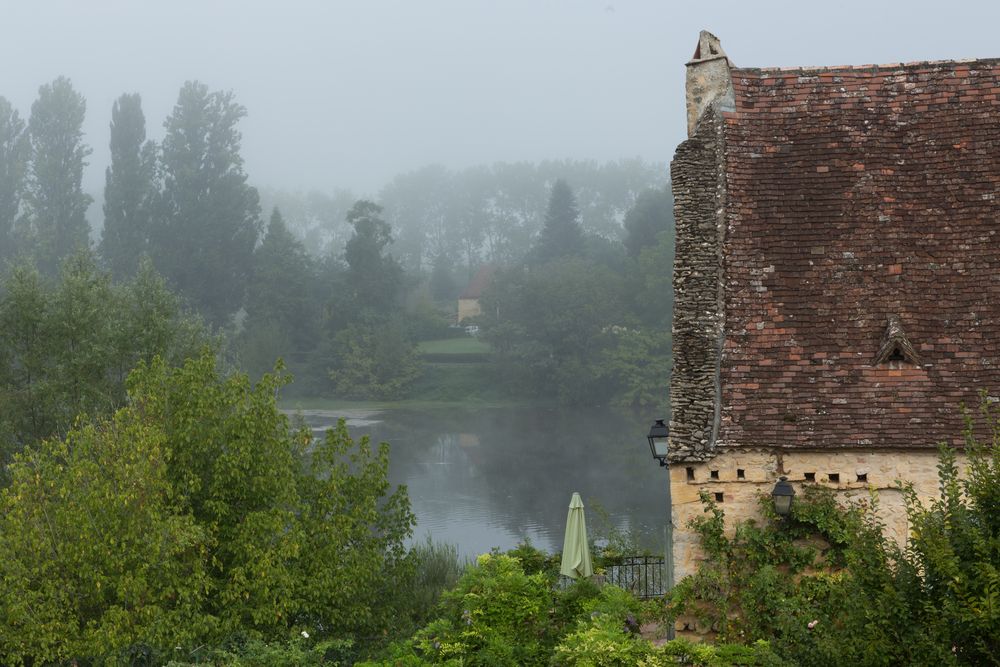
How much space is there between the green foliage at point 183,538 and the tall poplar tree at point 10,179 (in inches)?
2172

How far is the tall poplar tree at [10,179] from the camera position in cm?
6303

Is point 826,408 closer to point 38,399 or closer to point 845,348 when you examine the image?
point 845,348

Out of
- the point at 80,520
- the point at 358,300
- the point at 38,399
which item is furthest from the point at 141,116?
the point at 80,520

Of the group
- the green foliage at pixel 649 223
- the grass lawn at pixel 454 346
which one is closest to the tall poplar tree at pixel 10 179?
the grass lawn at pixel 454 346

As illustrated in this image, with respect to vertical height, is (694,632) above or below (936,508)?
below

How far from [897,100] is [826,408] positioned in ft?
15.1

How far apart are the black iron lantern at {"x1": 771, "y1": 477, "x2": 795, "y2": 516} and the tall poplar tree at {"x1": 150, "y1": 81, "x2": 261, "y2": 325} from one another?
2235 inches

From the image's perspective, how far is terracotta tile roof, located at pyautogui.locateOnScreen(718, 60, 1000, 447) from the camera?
10672 millimetres

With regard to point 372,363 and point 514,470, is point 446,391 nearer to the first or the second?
point 372,363

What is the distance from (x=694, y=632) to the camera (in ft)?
35.1

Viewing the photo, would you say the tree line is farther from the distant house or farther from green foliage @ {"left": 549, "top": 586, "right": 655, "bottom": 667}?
green foliage @ {"left": 549, "top": 586, "right": 655, "bottom": 667}

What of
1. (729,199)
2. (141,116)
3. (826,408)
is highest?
(141,116)

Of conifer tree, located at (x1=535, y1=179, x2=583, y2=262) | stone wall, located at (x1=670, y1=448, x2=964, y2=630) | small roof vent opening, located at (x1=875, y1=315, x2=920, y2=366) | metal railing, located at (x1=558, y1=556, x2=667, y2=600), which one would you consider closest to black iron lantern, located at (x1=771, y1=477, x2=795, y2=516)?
stone wall, located at (x1=670, y1=448, x2=964, y2=630)

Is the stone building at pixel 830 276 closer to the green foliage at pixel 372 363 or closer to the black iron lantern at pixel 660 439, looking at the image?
the black iron lantern at pixel 660 439
